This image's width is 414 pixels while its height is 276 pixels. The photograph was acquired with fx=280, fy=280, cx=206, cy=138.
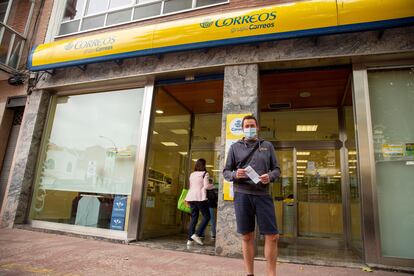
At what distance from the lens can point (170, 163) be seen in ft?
25.0

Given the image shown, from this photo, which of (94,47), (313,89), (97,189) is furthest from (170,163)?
(313,89)

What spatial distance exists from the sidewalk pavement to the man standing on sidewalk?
0.98 m

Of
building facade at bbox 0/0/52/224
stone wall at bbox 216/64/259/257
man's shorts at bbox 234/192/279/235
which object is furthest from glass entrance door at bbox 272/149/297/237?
building facade at bbox 0/0/52/224

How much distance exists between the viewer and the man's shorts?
2.69 m

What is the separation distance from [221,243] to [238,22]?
12.6ft

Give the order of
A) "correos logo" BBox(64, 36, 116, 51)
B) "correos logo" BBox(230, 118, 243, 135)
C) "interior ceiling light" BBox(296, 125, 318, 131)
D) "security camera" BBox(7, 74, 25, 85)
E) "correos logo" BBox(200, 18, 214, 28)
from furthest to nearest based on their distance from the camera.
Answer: "interior ceiling light" BBox(296, 125, 318, 131) < "security camera" BBox(7, 74, 25, 85) < "correos logo" BBox(64, 36, 116, 51) < "correos logo" BBox(200, 18, 214, 28) < "correos logo" BBox(230, 118, 243, 135)

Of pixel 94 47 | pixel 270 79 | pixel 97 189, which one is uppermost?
pixel 94 47

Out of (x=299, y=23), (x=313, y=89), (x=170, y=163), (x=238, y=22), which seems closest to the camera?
(x=299, y=23)

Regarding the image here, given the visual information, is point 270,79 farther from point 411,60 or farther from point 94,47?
point 94,47

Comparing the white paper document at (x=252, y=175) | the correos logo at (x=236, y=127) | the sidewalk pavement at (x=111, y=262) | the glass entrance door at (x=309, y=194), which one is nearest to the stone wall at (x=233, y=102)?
the correos logo at (x=236, y=127)

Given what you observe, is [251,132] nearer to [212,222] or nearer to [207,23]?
[207,23]

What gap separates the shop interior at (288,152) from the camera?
6355mm

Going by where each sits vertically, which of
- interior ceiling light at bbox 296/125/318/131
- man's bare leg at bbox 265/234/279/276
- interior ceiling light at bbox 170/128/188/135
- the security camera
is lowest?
man's bare leg at bbox 265/234/279/276

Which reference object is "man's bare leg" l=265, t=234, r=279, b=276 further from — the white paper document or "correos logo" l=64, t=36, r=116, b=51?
"correos logo" l=64, t=36, r=116, b=51
